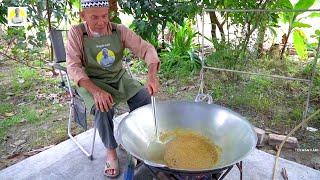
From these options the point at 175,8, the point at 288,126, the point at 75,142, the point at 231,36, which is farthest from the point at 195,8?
the point at 75,142

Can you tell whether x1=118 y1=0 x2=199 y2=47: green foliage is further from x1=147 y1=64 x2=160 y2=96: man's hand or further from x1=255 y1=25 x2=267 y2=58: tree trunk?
x1=255 y1=25 x2=267 y2=58: tree trunk

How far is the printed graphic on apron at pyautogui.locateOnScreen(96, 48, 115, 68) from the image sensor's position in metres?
2.20

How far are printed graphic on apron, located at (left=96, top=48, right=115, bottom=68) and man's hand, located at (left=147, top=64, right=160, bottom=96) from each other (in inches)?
14.3

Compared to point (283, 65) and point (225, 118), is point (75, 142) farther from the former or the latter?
point (283, 65)

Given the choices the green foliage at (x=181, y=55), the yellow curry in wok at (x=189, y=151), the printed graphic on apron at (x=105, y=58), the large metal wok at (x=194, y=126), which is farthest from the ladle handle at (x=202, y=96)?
the green foliage at (x=181, y=55)

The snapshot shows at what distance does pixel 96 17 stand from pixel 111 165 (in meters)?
1.03

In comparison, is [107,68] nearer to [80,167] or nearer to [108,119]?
[108,119]

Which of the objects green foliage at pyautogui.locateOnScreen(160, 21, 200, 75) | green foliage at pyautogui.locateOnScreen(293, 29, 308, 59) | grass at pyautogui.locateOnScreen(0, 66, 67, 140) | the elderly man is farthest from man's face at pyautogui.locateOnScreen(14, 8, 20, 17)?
green foliage at pyautogui.locateOnScreen(293, 29, 308, 59)

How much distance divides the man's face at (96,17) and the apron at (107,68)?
3.3 inches

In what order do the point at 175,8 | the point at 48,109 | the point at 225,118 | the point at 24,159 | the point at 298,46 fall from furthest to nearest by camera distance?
the point at 298,46, the point at 48,109, the point at 175,8, the point at 24,159, the point at 225,118

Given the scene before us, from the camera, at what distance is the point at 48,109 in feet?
11.1

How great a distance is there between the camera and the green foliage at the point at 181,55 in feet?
14.4

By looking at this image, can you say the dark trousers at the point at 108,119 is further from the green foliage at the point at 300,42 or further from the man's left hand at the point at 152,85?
the green foliage at the point at 300,42

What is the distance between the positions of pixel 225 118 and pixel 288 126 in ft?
5.29
